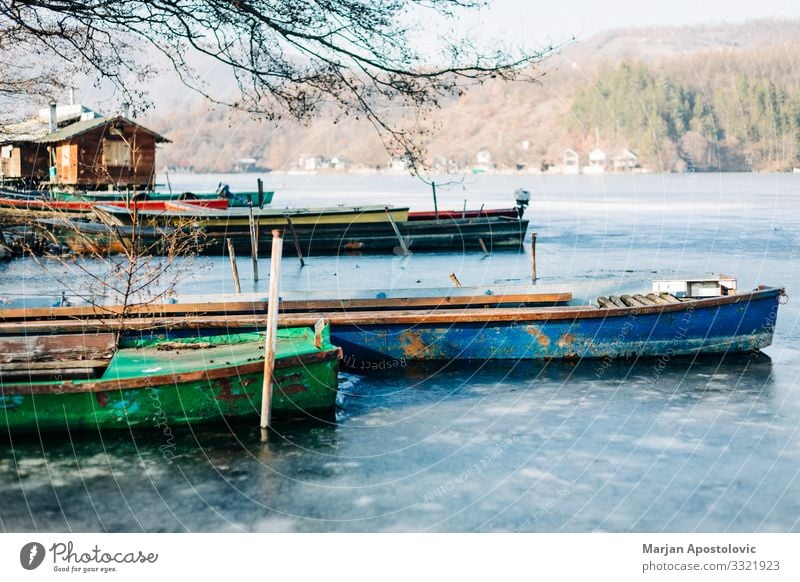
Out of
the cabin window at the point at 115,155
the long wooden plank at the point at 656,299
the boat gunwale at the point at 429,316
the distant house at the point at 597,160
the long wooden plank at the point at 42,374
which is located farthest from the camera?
the distant house at the point at 597,160

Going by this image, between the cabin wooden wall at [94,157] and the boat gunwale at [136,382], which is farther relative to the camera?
the cabin wooden wall at [94,157]

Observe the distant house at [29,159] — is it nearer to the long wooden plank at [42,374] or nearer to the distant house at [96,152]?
the distant house at [96,152]

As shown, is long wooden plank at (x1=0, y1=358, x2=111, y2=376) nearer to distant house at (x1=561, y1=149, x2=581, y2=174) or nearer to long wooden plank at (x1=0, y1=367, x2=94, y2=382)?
long wooden plank at (x1=0, y1=367, x2=94, y2=382)

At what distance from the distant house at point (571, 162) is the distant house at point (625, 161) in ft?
18.3

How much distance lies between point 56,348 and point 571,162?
13058cm

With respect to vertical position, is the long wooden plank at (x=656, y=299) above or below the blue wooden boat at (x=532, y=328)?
above

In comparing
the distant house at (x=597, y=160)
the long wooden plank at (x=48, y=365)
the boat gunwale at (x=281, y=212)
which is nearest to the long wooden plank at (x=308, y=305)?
the long wooden plank at (x=48, y=365)

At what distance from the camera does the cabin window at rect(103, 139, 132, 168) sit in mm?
37469

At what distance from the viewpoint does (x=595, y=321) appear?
12102 millimetres

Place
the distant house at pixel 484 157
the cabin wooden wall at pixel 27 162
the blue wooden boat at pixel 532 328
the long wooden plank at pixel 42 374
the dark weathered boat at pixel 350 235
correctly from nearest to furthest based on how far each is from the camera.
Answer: the long wooden plank at pixel 42 374
the blue wooden boat at pixel 532 328
the dark weathered boat at pixel 350 235
the cabin wooden wall at pixel 27 162
the distant house at pixel 484 157

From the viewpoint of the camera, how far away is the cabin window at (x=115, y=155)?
3747cm

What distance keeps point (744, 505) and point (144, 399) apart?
5.55m

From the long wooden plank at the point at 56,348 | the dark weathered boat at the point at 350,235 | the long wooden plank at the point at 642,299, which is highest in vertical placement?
the long wooden plank at the point at 642,299
